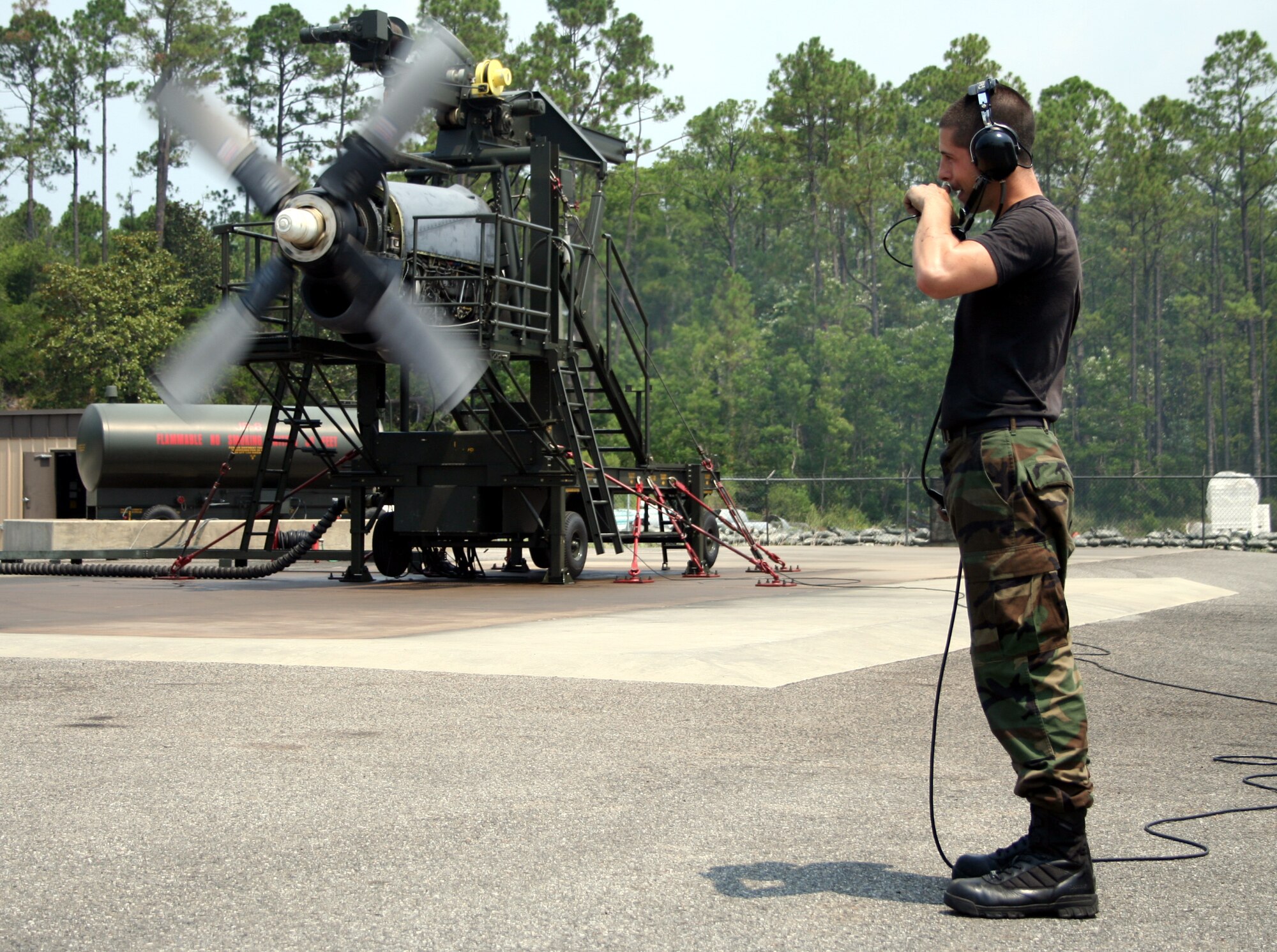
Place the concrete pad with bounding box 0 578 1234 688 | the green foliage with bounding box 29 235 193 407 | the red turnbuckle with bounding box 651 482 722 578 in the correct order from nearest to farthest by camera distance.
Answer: the concrete pad with bounding box 0 578 1234 688, the red turnbuckle with bounding box 651 482 722 578, the green foliage with bounding box 29 235 193 407

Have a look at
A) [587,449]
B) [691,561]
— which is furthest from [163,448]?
[587,449]

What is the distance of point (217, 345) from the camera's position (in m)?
16.8

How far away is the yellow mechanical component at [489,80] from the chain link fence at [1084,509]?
17.0 meters

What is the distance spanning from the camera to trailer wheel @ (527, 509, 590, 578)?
18.3 metres

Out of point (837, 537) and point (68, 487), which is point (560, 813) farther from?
point (837, 537)

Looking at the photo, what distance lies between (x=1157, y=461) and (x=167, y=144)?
5243 cm

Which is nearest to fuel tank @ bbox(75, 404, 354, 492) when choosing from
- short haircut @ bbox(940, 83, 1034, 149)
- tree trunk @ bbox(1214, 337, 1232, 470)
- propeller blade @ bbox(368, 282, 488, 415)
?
propeller blade @ bbox(368, 282, 488, 415)

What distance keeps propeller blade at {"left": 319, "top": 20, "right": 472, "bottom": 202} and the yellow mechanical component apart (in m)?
2.66

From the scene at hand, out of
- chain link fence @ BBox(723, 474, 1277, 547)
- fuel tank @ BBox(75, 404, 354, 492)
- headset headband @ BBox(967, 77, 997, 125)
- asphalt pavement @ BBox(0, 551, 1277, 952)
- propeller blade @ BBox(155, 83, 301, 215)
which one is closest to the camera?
asphalt pavement @ BBox(0, 551, 1277, 952)

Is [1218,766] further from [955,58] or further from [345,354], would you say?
[955,58]

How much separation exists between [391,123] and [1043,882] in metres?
12.7

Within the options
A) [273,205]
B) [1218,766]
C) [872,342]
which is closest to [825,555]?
[273,205]

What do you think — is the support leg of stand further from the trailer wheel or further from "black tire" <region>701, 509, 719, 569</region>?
"black tire" <region>701, 509, 719, 569</region>

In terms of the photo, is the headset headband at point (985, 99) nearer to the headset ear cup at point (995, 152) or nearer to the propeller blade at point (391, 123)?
the headset ear cup at point (995, 152)
